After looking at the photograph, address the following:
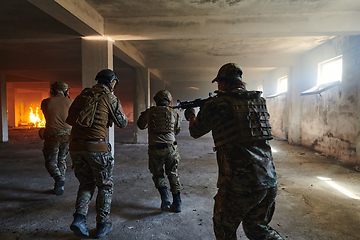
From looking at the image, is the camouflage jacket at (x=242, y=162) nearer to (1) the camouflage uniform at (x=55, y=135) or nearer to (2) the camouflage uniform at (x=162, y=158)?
(2) the camouflage uniform at (x=162, y=158)

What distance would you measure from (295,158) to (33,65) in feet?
35.1

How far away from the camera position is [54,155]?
357 centimetres

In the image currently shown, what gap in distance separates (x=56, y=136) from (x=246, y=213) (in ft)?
10.7

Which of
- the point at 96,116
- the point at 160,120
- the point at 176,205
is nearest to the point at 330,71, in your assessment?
the point at 160,120

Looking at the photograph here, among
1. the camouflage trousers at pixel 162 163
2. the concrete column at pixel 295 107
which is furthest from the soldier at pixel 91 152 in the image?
the concrete column at pixel 295 107

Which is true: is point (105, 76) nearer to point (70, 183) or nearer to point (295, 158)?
point (70, 183)

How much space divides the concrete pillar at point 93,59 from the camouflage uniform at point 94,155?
9.32ft

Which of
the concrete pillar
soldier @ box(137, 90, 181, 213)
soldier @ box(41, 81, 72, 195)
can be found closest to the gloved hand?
soldier @ box(137, 90, 181, 213)

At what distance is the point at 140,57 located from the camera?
809 centimetres

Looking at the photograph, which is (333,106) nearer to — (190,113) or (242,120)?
(190,113)

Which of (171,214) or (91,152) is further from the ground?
(91,152)

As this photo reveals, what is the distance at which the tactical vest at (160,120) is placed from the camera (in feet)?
9.70

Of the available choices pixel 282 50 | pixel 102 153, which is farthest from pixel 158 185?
pixel 282 50

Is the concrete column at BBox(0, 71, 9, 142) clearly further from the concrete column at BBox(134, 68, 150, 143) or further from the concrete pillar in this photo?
the concrete pillar
